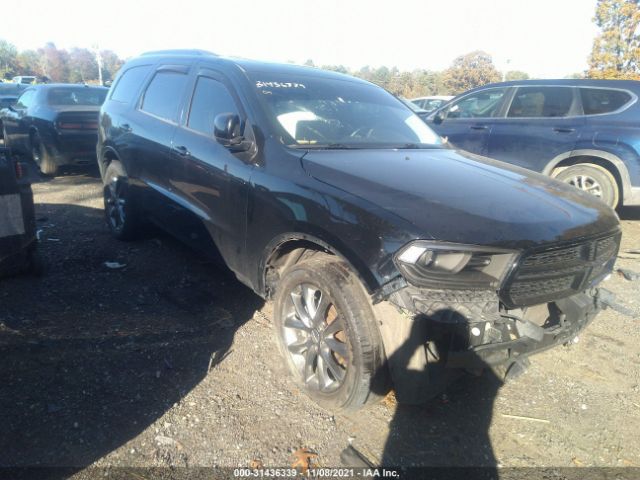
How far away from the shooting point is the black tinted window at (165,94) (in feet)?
13.3

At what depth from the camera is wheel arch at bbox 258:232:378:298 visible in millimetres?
2348

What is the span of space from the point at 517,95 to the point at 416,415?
5652 mm

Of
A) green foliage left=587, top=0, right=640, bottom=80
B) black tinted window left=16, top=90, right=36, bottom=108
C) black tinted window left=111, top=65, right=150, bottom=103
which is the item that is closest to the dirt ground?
black tinted window left=111, top=65, right=150, bottom=103

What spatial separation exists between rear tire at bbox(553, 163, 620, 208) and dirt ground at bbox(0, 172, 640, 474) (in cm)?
235

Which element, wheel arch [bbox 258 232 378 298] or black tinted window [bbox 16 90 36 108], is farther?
black tinted window [bbox 16 90 36 108]

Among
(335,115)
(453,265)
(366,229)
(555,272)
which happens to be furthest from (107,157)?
(555,272)

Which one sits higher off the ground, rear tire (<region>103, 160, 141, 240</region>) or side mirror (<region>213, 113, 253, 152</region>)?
side mirror (<region>213, 113, 253, 152</region>)

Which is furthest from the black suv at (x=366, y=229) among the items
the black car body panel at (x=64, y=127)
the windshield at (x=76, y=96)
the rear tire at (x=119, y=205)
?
the windshield at (x=76, y=96)

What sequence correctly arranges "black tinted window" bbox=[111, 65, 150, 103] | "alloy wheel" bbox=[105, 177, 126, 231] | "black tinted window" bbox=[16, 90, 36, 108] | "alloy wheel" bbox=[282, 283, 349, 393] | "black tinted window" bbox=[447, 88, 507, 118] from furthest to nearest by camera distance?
1. "black tinted window" bbox=[16, 90, 36, 108]
2. "black tinted window" bbox=[447, 88, 507, 118]
3. "alloy wheel" bbox=[105, 177, 126, 231]
4. "black tinted window" bbox=[111, 65, 150, 103]
5. "alloy wheel" bbox=[282, 283, 349, 393]

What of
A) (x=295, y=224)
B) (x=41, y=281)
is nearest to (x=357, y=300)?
(x=295, y=224)

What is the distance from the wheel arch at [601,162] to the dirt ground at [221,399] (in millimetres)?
2374

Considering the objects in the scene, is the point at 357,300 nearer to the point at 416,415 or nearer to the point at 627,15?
the point at 416,415

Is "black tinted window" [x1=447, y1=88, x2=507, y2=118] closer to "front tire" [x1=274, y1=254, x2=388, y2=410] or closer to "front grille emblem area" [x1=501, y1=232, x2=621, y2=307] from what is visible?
"front grille emblem area" [x1=501, y1=232, x2=621, y2=307]

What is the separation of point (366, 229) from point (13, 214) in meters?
2.73
